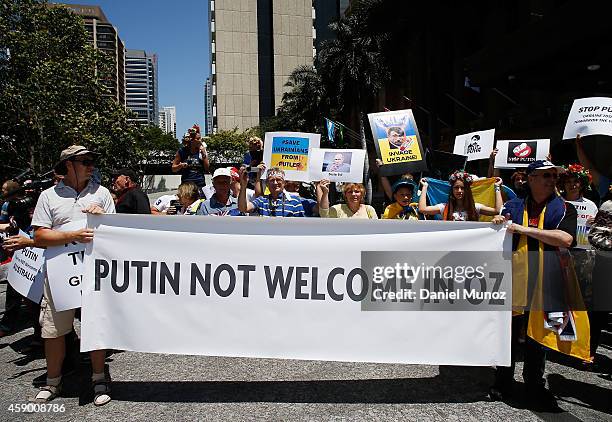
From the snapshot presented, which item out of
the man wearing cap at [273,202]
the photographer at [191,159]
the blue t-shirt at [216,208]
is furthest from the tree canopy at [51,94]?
the man wearing cap at [273,202]

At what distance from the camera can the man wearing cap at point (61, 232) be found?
12.7 feet

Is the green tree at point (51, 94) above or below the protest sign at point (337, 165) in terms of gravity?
above

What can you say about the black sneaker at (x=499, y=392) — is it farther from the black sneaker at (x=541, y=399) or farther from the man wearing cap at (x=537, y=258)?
the black sneaker at (x=541, y=399)

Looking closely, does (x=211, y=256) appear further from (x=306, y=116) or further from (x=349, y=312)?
(x=306, y=116)

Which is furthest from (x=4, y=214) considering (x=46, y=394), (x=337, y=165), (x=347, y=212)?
(x=347, y=212)

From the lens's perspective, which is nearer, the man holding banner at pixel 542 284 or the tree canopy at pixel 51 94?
the man holding banner at pixel 542 284

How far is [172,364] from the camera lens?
4.80 m

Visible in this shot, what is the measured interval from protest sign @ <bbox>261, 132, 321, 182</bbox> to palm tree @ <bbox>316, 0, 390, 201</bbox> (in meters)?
30.6

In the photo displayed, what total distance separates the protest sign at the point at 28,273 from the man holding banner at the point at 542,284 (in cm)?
402

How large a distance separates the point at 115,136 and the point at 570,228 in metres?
21.5

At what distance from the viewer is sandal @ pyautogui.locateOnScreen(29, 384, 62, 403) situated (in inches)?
153

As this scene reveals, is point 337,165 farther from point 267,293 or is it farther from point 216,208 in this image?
point 267,293

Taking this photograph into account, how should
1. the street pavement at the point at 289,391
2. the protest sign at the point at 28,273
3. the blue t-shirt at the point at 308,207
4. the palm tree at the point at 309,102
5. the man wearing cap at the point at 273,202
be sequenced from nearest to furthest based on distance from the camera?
1. the street pavement at the point at 289,391
2. the protest sign at the point at 28,273
3. the man wearing cap at the point at 273,202
4. the blue t-shirt at the point at 308,207
5. the palm tree at the point at 309,102

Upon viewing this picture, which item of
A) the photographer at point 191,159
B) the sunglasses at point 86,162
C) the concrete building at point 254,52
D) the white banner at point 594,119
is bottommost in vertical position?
the sunglasses at point 86,162
